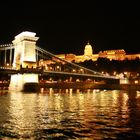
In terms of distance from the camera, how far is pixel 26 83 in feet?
177

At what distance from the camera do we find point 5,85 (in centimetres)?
7938

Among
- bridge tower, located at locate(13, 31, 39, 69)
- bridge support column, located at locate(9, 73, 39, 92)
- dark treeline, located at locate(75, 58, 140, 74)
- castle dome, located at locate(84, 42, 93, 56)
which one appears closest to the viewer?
bridge support column, located at locate(9, 73, 39, 92)

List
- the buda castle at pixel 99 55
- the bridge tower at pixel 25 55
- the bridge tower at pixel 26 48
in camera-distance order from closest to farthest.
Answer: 1. the bridge tower at pixel 25 55
2. the bridge tower at pixel 26 48
3. the buda castle at pixel 99 55

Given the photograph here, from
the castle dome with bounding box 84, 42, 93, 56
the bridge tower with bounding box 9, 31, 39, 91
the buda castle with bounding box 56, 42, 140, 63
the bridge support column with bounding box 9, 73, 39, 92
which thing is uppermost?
the castle dome with bounding box 84, 42, 93, 56

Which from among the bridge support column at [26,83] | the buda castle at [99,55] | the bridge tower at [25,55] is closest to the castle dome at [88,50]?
the buda castle at [99,55]

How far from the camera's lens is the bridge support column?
54.0 meters

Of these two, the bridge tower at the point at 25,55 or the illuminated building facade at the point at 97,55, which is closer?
the bridge tower at the point at 25,55

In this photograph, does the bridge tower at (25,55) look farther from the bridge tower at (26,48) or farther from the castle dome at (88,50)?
the castle dome at (88,50)

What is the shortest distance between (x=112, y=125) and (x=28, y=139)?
4.28 m

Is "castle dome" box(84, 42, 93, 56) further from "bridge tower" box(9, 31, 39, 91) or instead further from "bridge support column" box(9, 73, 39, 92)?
"bridge support column" box(9, 73, 39, 92)

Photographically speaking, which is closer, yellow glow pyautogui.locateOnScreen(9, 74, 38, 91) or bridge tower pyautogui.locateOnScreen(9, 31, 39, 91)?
yellow glow pyautogui.locateOnScreen(9, 74, 38, 91)

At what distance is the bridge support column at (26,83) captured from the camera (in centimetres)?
5400

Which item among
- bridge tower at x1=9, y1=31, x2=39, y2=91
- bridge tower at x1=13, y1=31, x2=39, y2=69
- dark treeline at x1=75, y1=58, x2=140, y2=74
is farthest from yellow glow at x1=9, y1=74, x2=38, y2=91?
dark treeline at x1=75, y1=58, x2=140, y2=74

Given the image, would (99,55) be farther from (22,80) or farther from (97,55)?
(22,80)
